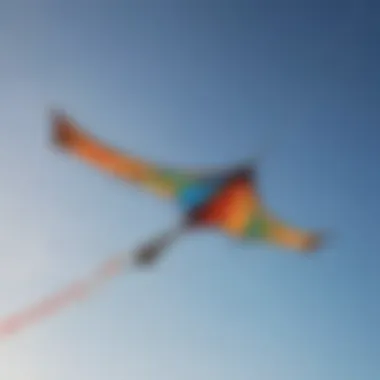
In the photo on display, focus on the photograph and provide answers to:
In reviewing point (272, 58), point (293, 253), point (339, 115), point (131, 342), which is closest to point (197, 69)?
point (272, 58)

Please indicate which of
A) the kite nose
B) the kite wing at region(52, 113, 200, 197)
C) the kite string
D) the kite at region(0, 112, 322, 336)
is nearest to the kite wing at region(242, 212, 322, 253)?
the kite at region(0, 112, 322, 336)

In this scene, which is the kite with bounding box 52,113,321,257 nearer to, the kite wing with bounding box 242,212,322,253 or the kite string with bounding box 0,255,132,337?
the kite wing with bounding box 242,212,322,253

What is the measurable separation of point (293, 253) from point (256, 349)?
18 cm

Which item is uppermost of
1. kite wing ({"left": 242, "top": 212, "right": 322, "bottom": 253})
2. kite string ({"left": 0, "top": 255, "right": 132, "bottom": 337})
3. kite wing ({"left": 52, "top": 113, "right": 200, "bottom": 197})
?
kite wing ({"left": 52, "top": 113, "right": 200, "bottom": 197})

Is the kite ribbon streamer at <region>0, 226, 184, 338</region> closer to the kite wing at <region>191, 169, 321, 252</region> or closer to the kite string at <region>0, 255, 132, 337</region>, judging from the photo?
the kite string at <region>0, 255, 132, 337</region>

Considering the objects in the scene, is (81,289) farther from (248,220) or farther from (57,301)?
(248,220)

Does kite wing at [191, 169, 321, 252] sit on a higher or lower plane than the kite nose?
lower

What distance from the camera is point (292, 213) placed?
4.34ft

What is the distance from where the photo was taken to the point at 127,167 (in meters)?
1.33

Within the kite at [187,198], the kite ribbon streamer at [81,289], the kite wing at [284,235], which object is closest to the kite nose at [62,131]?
the kite at [187,198]

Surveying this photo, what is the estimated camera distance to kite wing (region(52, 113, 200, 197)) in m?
1.32

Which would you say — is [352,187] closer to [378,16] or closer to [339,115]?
[339,115]

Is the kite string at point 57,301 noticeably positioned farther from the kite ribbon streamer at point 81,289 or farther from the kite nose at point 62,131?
the kite nose at point 62,131

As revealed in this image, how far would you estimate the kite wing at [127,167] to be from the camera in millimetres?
1324
